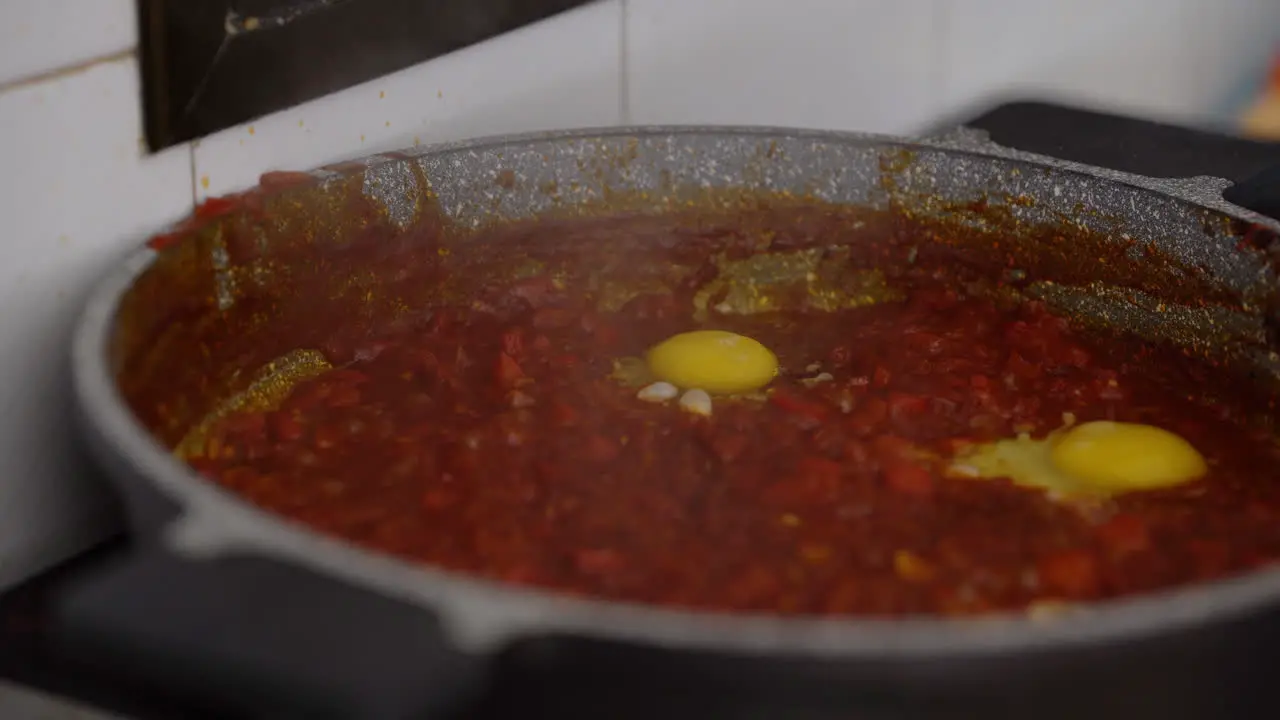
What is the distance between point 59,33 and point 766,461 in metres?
0.86

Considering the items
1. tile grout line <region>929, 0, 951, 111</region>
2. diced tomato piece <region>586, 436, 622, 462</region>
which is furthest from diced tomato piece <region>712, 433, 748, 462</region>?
tile grout line <region>929, 0, 951, 111</region>

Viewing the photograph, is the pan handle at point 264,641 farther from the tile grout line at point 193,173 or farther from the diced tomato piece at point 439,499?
the tile grout line at point 193,173

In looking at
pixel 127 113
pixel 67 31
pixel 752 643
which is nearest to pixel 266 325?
pixel 127 113

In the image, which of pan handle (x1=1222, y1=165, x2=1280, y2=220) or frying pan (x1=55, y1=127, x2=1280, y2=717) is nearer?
frying pan (x1=55, y1=127, x2=1280, y2=717)

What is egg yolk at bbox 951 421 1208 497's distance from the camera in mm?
1672

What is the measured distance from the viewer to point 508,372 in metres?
1.78

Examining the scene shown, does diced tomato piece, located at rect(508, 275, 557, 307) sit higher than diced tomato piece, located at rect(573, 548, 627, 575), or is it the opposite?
diced tomato piece, located at rect(508, 275, 557, 307)

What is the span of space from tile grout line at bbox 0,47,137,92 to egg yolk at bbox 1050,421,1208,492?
1.13m

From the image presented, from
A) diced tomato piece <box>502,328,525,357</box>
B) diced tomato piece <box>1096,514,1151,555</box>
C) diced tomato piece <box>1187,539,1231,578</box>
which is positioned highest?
diced tomato piece <box>502,328,525,357</box>

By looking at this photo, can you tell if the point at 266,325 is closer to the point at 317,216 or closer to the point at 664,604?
the point at 317,216

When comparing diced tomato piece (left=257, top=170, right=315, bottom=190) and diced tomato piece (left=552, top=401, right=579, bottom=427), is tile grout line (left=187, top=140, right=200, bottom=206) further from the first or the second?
diced tomato piece (left=552, top=401, right=579, bottom=427)

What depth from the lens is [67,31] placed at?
4.83ft

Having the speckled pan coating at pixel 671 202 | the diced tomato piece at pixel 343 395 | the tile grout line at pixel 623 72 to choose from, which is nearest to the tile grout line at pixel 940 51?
the speckled pan coating at pixel 671 202

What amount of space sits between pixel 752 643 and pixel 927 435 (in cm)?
88
